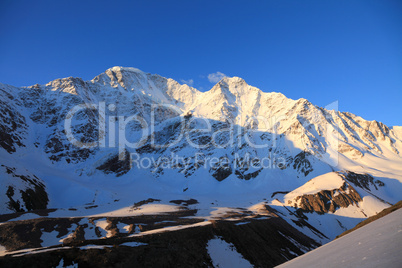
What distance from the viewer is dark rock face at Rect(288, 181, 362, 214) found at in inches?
3219

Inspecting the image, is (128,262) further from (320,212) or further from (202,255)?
(320,212)

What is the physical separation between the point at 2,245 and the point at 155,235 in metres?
25.1

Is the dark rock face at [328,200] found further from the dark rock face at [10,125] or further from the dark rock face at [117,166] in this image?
the dark rock face at [10,125]

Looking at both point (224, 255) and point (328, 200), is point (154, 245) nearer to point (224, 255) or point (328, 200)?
point (224, 255)

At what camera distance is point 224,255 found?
31781 mm

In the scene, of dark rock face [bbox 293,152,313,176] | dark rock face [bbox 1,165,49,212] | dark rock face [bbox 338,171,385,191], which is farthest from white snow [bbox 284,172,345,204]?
dark rock face [bbox 1,165,49,212]

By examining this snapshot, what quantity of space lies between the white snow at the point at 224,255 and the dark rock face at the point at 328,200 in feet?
190

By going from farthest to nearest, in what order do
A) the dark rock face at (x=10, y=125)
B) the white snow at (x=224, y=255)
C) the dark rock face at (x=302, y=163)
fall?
1. the dark rock face at (x=302, y=163)
2. the dark rock face at (x=10, y=125)
3. the white snow at (x=224, y=255)

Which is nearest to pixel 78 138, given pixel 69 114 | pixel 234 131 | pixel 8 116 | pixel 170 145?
pixel 69 114

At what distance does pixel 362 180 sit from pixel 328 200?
38582 mm

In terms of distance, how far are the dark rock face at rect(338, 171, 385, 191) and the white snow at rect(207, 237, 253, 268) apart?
8943 cm

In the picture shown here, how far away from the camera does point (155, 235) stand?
31047mm

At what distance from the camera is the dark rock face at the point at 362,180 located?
332 feet

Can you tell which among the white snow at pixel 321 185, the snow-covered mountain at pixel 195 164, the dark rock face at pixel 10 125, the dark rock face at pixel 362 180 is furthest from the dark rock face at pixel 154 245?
the dark rock face at pixel 10 125
